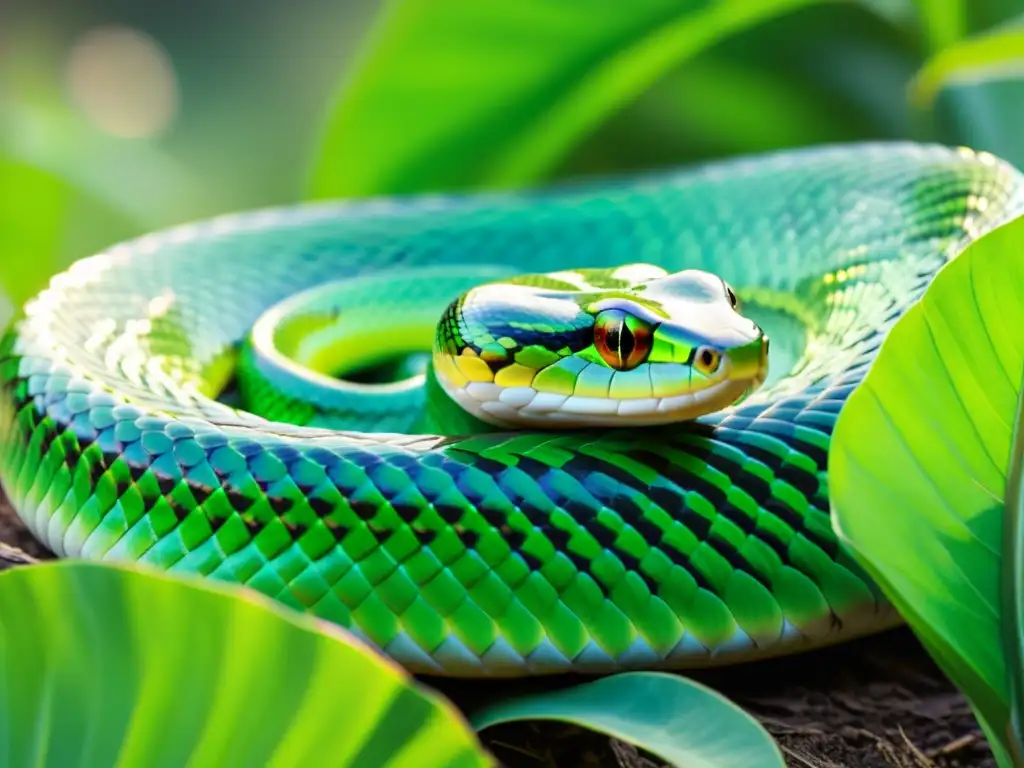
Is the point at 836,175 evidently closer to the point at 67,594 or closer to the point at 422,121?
the point at 422,121

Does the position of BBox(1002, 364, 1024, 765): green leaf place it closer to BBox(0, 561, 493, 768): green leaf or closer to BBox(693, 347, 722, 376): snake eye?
BBox(693, 347, 722, 376): snake eye

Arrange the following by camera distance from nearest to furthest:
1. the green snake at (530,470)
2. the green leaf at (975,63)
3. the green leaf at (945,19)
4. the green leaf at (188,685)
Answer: the green leaf at (188,685) → the green snake at (530,470) → the green leaf at (975,63) → the green leaf at (945,19)

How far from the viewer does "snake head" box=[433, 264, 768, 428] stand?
4.09 ft

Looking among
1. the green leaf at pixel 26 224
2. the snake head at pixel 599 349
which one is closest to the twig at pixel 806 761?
the snake head at pixel 599 349

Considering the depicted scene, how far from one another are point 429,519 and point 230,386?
0.90 m

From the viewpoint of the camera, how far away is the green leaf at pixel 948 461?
0.97m

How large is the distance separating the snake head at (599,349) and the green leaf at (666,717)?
315 mm

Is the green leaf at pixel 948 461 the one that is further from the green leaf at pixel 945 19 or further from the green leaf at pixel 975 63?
the green leaf at pixel 945 19

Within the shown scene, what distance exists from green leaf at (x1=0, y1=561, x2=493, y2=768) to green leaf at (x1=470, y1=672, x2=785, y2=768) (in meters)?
0.20

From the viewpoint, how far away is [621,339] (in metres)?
1.31

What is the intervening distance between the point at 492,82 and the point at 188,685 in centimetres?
188

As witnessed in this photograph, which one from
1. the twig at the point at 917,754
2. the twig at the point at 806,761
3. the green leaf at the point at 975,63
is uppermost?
the green leaf at the point at 975,63

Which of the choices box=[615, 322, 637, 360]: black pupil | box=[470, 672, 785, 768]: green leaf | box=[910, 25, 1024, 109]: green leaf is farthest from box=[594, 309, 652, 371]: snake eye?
box=[910, 25, 1024, 109]: green leaf

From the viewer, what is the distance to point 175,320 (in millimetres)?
1960
